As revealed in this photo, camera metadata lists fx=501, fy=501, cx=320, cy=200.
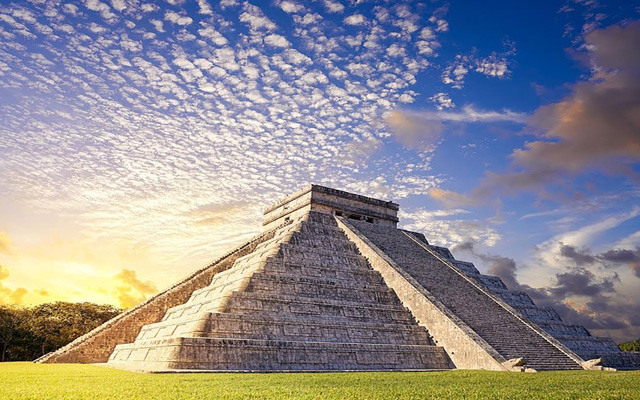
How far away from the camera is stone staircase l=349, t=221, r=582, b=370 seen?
63.9 feet

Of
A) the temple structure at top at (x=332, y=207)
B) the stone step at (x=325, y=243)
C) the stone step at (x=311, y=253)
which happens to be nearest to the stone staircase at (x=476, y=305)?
the stone step at (x=325, y=243)

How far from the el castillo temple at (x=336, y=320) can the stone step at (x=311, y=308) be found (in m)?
0.05

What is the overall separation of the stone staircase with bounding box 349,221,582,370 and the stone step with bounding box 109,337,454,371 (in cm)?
236

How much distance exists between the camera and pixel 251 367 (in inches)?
614

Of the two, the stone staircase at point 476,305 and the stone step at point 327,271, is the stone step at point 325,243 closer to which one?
the stone staircase at point 476,305

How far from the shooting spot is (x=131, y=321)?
76.0ft

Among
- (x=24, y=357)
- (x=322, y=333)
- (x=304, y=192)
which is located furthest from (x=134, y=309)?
(x=24, y=357)

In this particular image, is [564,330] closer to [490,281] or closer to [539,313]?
[539,313]

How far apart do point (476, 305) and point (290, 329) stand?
962 centimetres

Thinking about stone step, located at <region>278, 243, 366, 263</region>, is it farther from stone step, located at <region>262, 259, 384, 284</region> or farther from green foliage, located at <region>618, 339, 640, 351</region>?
green foliage, located at <region>618, 339, 640, 351</region>

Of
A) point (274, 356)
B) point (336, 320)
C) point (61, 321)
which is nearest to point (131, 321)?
point (274, 356)

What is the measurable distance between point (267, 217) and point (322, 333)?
1884 cm

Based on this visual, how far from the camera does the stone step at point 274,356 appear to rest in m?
15.2

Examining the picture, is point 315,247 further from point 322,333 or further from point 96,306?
point 96,306
